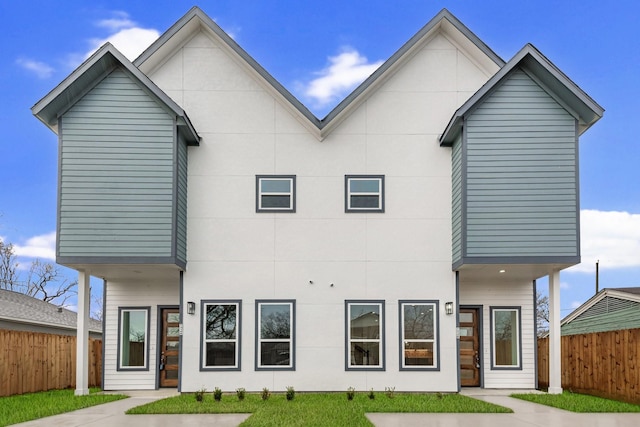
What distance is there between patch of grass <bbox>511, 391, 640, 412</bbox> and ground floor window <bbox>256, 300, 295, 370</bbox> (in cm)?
534

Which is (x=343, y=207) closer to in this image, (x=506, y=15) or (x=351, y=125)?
(x=351, y=125)

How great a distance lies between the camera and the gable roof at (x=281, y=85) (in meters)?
16.4

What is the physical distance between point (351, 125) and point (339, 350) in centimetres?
549

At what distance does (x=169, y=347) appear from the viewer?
1784 cm

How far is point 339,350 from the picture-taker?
53.3 ft

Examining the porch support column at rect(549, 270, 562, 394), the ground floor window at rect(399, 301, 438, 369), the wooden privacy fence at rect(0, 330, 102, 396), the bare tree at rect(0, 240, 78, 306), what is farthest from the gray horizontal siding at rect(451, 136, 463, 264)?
the bare tree at rect(0, 240, 78, 306)

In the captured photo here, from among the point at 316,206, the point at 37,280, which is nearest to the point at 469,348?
the point at 316,206

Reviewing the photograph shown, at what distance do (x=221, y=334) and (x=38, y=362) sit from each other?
5.34 metres

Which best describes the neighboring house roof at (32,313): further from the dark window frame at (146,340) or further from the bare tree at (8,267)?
the bare tree at (8,267)

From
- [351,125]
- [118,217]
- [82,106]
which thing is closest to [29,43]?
[82,106]

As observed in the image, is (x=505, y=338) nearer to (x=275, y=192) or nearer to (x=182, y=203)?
(x=275, y=192)

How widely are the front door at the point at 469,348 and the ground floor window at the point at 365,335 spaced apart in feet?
9.01

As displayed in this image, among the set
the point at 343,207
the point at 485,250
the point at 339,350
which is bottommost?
the point at 339,350

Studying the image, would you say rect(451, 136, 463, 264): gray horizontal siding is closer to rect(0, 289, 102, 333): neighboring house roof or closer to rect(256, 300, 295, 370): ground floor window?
rect(256, 300, 295, 370): ground floor window
